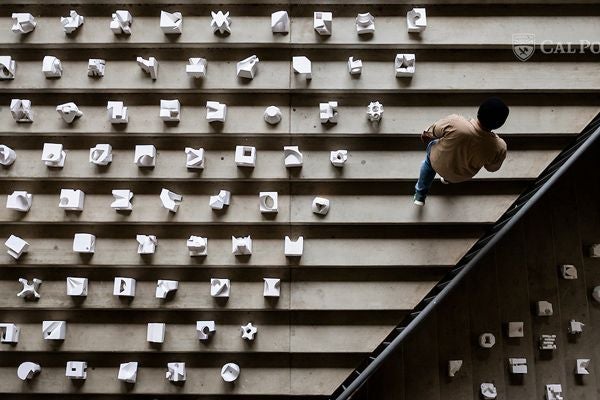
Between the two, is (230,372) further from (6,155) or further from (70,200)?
(6,155)

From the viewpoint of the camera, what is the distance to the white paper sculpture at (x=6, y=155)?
564 cm

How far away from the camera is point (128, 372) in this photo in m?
5.59

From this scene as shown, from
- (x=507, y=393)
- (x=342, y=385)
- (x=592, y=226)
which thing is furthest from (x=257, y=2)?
(x=507, y=393)

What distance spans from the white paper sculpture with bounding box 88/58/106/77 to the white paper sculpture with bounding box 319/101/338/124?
2.20 meters

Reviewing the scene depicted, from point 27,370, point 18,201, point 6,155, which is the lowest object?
point 27,370

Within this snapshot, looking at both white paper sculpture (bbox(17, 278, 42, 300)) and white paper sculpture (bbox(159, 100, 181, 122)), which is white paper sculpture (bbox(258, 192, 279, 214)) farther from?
white paper sculpture (bbox(17, 278, 42, 300))

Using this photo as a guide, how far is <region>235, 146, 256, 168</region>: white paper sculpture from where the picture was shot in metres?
5.56

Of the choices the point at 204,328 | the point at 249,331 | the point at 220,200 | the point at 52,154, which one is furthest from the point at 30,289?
the point at 249,331

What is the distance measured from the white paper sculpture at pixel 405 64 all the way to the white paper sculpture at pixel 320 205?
4.70 ft

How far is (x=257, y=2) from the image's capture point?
5.70 m

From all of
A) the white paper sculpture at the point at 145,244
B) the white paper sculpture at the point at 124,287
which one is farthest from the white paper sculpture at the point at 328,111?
the white paper sculpture at the point at 124,287

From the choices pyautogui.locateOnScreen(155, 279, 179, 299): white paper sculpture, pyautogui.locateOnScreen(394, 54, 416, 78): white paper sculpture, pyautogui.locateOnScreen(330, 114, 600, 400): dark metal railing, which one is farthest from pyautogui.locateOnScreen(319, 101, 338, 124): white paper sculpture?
pyautogui.locateOnScreen(155, 279, 179, 299): white paper sculpture

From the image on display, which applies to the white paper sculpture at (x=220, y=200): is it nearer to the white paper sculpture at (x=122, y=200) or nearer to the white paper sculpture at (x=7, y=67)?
the white paper sculpture at (x=122, y=200)

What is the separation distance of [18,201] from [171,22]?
2.29m
